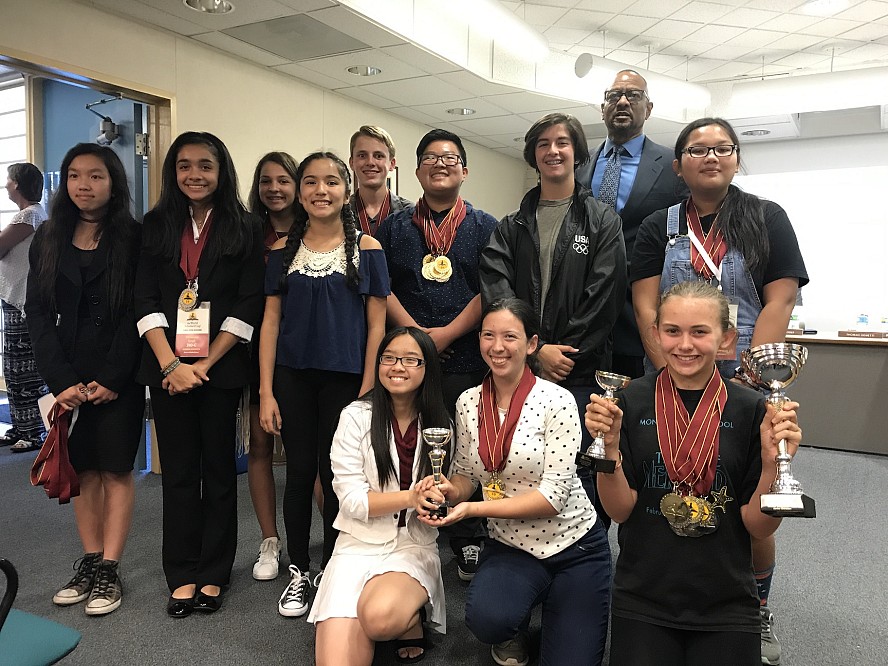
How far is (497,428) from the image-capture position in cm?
216

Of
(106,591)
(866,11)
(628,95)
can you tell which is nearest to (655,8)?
(866,11)

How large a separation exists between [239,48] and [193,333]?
328 centimetres

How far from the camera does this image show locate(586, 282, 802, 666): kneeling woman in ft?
5.52

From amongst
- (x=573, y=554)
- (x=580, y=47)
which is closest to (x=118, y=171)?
(x=573, y=554)

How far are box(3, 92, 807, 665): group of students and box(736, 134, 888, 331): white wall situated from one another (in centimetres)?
740

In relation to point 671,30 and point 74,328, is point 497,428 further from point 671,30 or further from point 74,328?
point 671,30

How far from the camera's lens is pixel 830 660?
2305mm

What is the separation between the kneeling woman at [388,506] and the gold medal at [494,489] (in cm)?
24

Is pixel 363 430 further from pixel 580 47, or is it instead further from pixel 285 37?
pixel 580 47

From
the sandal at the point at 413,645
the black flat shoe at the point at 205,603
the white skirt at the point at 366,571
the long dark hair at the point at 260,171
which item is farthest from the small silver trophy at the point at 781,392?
the long dark hair at the point at 260,171

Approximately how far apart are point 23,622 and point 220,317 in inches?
51.5

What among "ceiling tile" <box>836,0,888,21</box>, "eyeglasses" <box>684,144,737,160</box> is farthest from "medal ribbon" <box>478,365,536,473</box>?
"ceiling tile" <box>836,0,888,21</box>

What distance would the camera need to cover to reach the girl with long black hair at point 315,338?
251 centimetres

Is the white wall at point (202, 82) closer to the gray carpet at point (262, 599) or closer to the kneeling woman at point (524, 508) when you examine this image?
the gray carpet at point (262, 599)
